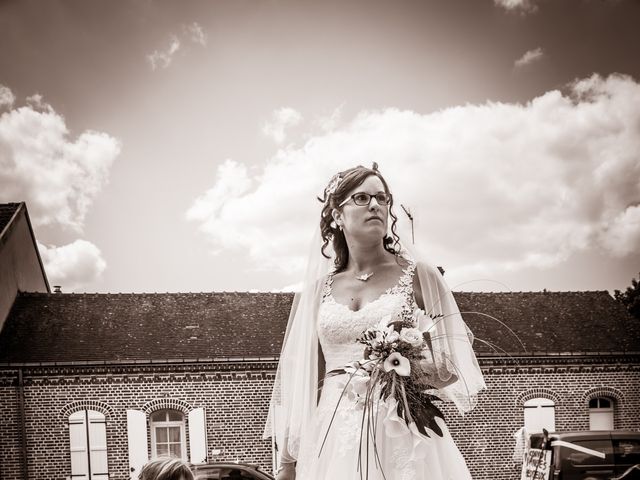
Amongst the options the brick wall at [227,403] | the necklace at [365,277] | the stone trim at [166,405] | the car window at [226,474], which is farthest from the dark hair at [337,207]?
the stone trim at [166,405]

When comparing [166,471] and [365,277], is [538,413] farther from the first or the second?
[365,277]

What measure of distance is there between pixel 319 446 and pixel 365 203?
1.05m

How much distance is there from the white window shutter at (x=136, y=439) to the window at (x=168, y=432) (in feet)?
1.47

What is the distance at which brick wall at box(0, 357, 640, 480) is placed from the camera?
14945 millimetres

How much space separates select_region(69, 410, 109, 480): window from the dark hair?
13.8 m

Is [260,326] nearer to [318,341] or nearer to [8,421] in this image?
[8,421]

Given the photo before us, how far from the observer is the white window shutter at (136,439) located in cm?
1502

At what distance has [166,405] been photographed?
15.4m

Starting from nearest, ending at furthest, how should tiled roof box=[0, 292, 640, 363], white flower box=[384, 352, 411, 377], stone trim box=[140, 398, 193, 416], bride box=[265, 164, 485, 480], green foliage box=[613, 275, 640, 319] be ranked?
white flower box=[384, 352, 411, 377] → bride box=[265, 164, 485, 480] → stone trim box=[140, 398, 193, 416] → tiled roof box=[0, 292, 640, 363] → green foliage box=[613, 275, 640, 319]

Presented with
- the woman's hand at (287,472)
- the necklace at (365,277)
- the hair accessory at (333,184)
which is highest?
the hair accessory at (333,184)

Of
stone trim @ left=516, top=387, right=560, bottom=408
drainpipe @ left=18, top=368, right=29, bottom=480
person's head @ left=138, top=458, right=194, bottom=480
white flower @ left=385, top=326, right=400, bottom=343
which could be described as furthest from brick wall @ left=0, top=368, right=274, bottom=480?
white flower @ left=385, top=326, right=400, bottom=343

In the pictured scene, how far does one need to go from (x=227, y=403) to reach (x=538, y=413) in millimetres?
8365

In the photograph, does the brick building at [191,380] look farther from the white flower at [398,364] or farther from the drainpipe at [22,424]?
the white flower at [398,364]

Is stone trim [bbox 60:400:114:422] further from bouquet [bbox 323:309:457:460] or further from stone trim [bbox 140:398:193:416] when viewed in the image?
bouquet [bbox 323:309:457:460]
